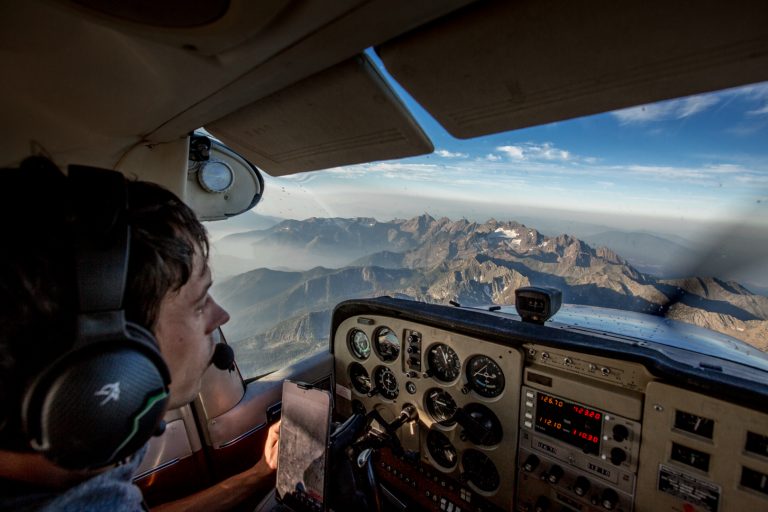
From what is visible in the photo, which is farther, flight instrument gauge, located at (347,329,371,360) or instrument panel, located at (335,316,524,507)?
flight instrument gauge, located at (347,329,371,360)

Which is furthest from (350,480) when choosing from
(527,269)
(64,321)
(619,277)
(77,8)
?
(527,269)

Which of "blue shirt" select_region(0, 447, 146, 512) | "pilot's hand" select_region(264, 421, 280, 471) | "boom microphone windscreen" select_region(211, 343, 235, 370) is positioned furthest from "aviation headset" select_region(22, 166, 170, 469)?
"pilot's hand" select_region(264, 421, 280, 471)

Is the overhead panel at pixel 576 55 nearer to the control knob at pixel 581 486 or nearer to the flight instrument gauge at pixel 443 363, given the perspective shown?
the flight instrument gauge at pixel 443 363

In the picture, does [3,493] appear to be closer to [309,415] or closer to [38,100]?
[309,415]

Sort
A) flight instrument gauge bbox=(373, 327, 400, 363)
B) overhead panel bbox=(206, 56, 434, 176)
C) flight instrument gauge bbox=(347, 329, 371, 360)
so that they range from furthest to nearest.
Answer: flight instrument gauge bbox=(347, 329, 371, 360), flight instrument gauge bbox=(373, 327, 400, 363), overhead panel bbox=(206, 56, 434, 176)

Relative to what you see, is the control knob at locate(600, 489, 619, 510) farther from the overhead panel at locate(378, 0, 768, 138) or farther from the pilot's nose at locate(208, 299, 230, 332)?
the pilot's nose at locate(208, 299, 230, 332)

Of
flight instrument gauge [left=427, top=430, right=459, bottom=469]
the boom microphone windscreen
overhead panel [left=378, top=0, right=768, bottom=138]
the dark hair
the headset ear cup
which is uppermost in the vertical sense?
overhead panel [left=378, top=0, right=768, bottom=138]
